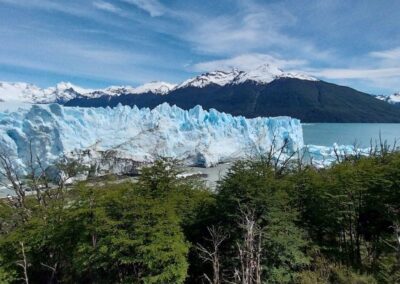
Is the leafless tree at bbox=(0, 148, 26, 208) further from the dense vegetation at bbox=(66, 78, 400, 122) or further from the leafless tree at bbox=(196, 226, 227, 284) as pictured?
the dense vegetation at bbox=(66, 78, 400, 122)

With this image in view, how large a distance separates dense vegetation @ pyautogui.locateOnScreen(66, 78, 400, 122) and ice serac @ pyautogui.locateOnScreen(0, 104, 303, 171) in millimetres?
93157

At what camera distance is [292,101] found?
515 ft

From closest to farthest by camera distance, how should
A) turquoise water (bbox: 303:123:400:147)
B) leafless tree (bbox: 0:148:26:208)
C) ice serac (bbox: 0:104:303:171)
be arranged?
1. leafless tree (bbox: 0:148:26:208)
2. ice serac (bbox: 0:104:303:171)
3. turquoise water (bbox: 303:123:400:147)

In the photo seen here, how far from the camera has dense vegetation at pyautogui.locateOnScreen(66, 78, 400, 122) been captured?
142m

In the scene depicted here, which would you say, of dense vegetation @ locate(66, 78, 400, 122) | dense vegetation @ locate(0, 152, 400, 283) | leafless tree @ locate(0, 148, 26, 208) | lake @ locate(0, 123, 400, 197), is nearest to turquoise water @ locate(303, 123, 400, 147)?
lake @ locate(0, 123, 400, 197)

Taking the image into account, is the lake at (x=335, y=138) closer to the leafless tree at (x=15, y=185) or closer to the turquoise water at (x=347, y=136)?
the turquoise water at (x=347, y=136)

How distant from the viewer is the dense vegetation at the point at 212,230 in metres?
7.70

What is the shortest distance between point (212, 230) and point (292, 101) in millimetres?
153581

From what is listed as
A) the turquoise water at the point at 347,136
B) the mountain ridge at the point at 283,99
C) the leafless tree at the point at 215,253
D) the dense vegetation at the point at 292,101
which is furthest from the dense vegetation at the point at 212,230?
the dense vegetation at the point at 292,101

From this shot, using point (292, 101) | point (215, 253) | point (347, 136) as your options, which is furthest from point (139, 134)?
point (292, 101)

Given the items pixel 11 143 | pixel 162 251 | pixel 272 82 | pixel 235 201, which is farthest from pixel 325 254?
pixel 272 82

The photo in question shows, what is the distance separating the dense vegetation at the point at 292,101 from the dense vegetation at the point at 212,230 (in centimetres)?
13116

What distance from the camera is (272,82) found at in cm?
18100

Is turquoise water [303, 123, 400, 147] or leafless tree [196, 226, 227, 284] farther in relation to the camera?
turquoise water [303, 123, 400, 147]
